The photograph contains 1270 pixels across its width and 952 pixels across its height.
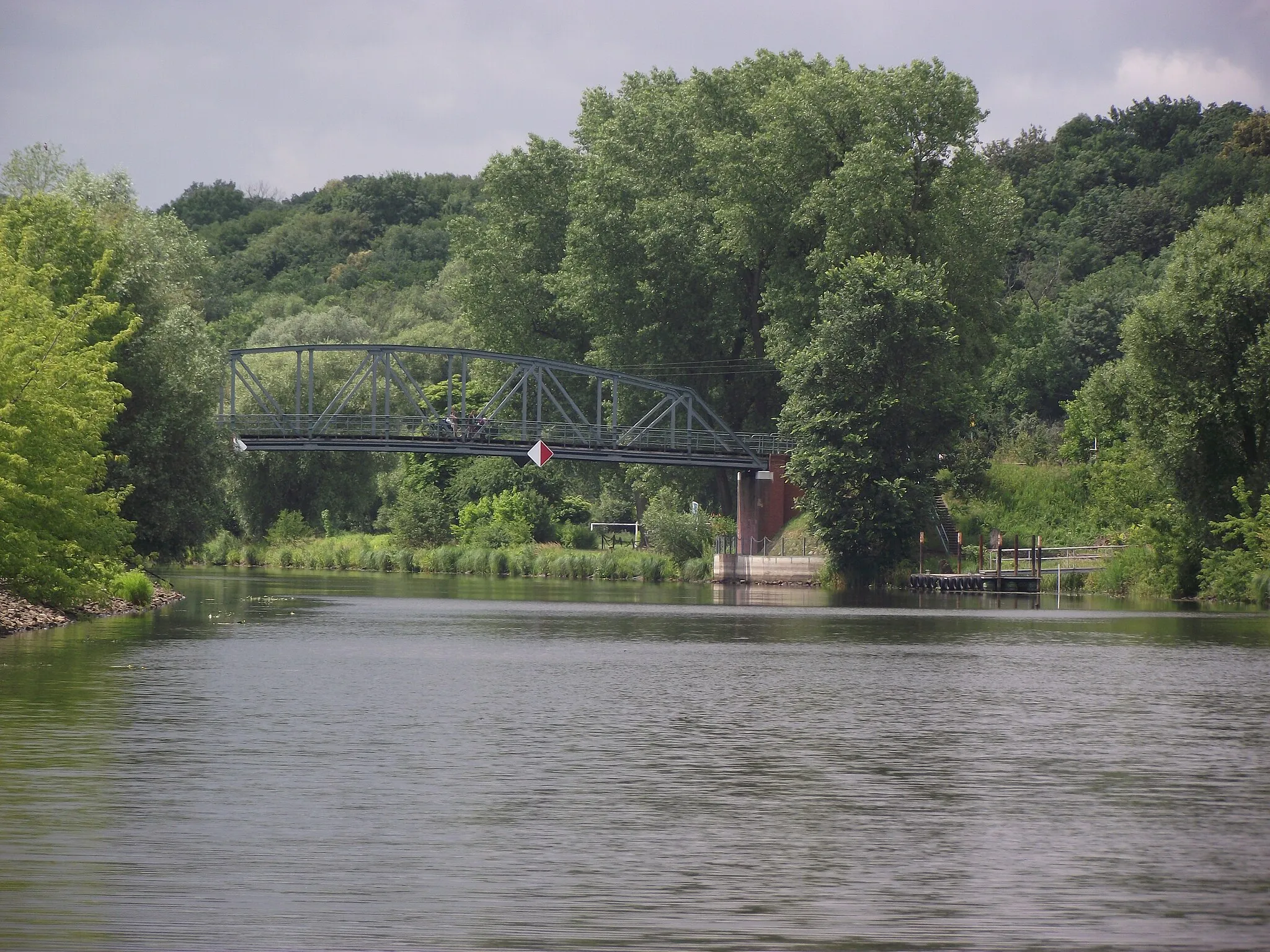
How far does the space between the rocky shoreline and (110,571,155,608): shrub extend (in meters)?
1.37

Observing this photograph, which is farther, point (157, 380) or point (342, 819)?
point (157, 380)

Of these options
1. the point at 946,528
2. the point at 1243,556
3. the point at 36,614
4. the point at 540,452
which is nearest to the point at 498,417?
the point at 540,452

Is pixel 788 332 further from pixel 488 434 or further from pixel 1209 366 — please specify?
pixel 1209 366

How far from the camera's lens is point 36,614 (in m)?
36.2

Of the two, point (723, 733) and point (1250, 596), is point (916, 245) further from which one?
point (723, 733)

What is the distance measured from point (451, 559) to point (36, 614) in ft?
176

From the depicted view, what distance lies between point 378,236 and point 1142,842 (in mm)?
158347

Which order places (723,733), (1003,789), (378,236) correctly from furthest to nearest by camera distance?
1. (378,236)
2. (723,733)
3. (1003,789)

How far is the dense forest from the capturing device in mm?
46312

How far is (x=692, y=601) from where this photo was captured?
57.4 m

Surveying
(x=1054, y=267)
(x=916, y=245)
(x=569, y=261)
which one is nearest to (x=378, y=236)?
(x=1054, y=267)

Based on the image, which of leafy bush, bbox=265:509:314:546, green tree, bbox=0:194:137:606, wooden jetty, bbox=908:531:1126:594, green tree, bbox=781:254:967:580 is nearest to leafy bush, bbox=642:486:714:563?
wooden jetty, bbox=908:531:1126:594

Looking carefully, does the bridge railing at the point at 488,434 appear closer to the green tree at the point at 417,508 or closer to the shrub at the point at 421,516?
the shrub at the point at 421,516

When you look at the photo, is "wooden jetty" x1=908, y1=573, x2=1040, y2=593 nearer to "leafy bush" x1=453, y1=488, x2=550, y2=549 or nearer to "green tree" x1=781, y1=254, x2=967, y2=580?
"green tree" x1=781, y1=254, x2=967, y2=580
